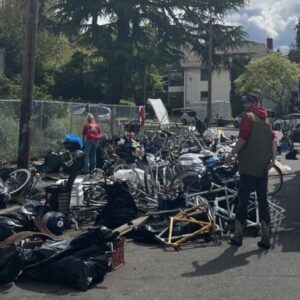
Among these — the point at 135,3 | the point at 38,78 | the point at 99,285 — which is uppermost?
the point at 135,3

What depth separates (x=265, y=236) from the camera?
27.6 ft

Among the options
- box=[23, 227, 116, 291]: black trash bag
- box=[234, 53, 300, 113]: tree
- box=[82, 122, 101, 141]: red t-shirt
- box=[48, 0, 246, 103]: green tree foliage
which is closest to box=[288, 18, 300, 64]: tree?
box=[234, 53, 300, 113]: tree

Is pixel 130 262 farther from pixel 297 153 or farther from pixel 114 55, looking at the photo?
pixel 114 55

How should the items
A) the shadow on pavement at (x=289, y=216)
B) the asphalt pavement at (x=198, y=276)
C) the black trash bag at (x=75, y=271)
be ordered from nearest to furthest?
the asphalt pavement at (x=198, y=276)
the black trash bag at (x=75, y=271)
the shadow on pavement at (x=289, y=216)

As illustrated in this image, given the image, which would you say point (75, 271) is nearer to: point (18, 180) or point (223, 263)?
point (223, 263)

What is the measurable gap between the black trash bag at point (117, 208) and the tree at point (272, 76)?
2039 inches

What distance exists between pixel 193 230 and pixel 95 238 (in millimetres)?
2137

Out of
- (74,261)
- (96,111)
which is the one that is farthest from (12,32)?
(74,261)

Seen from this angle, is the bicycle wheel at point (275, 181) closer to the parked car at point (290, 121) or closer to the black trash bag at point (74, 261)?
the black trash bag at point (74, 261)

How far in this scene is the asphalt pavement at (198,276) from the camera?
251 inches

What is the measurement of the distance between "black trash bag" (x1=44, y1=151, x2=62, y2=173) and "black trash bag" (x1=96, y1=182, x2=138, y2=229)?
7.31 metres

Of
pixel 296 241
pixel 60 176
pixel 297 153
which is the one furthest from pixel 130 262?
pixel 297 153

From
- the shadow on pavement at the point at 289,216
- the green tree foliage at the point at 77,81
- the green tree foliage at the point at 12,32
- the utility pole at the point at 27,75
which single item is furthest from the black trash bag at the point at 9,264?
the green tree foliage at the point at 77,81

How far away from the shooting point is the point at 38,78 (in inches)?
1893
